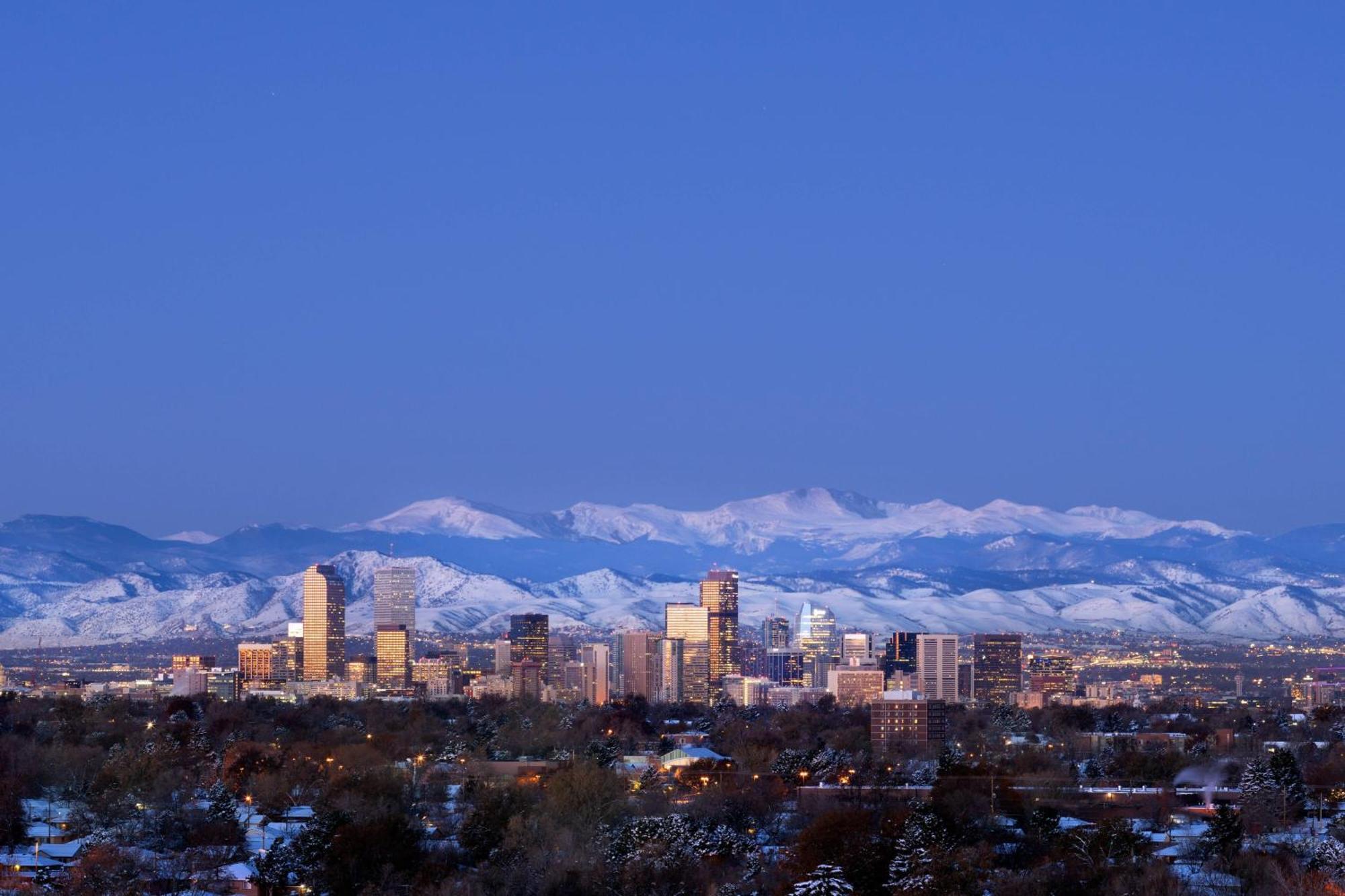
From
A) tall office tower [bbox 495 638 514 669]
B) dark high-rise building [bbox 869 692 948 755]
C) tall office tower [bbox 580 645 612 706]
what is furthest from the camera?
tall office tower [bbox 495 638 514 669]

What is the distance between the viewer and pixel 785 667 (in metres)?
154

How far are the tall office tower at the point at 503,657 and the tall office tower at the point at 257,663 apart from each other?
15.6 m

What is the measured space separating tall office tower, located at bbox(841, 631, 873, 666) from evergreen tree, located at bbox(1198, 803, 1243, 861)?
110623mm

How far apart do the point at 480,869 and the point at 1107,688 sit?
100 metres

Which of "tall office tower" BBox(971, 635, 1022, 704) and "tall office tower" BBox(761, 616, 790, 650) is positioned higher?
"tall office tower" BBox(761, 616, 790, 650)

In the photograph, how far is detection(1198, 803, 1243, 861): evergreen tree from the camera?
40.9 m

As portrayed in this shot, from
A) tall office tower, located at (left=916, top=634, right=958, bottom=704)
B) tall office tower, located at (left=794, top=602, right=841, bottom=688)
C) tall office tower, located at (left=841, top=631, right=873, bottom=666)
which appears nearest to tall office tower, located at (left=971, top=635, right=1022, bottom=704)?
tall office tower, located at (left=916, top=634, right=958, bottom=704)

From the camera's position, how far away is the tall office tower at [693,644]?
142000 mm

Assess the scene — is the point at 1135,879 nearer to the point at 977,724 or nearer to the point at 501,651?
the point at 977,724

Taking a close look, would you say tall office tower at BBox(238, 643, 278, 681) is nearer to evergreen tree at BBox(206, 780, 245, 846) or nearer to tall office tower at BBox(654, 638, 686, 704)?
tall office tower at BBox(654, 638, 686, 704)

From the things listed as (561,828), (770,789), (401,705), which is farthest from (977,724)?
(561,828)

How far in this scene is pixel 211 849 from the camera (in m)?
43.4

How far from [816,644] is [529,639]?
37.3 metres

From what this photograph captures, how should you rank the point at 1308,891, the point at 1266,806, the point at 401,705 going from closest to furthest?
the point at 1308,891, the point at 1266,806, the point at 401,705
